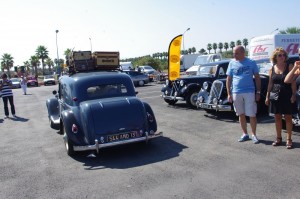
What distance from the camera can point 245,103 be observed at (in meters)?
6.81

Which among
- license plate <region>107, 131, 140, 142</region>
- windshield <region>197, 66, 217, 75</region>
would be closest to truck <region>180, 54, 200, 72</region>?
windshield <region>197, 66, 217, 75</region>

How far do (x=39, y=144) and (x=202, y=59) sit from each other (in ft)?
75.3

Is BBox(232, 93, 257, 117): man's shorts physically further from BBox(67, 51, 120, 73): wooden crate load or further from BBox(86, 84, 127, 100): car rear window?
BBox(67, 51, 120, 73): wooden crate load

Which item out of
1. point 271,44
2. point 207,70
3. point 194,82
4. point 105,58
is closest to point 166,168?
point 105,58

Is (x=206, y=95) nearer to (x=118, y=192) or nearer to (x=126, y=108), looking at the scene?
(x=126, y=108)

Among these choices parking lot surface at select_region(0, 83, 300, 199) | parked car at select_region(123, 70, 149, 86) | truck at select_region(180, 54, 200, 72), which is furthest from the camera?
truck at select_region(180, 54, 200, 72)

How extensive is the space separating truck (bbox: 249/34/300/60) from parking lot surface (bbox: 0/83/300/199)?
1141cm

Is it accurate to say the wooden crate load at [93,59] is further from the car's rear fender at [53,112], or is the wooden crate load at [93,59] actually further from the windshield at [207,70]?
the windshield at [207,70]

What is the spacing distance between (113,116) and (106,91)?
1.13 m

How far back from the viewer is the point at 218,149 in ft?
21.7

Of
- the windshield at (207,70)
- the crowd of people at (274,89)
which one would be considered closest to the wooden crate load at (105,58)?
the windshield at (207,70)

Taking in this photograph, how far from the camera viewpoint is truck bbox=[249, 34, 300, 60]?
19.0 m

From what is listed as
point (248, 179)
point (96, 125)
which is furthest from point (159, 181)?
point (96, 125)

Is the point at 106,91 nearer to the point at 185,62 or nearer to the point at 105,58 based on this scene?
the point at 105,58
